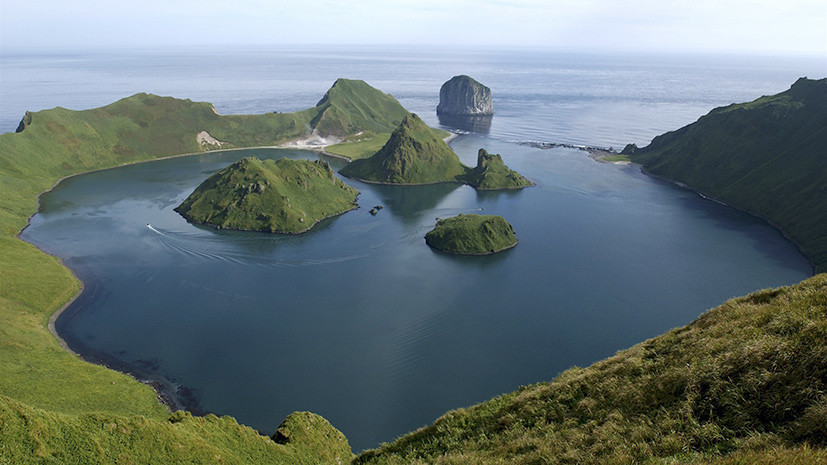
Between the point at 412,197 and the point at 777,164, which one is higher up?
the point at 777,164

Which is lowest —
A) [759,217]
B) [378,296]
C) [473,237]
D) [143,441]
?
[378,296]

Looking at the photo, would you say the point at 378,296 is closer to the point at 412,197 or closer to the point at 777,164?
the point at 412,197

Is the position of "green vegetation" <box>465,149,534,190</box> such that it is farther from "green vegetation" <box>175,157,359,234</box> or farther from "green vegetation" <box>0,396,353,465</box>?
"green vegetation" <box>0,396,353,465</box>

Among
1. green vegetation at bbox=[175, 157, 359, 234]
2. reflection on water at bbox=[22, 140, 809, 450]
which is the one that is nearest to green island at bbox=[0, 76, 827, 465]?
reflection on water at bbox=[22, 140, 809, 450]

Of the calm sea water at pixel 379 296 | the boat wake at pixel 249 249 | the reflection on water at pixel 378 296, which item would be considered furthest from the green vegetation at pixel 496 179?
the boat wake at pixel 249 249

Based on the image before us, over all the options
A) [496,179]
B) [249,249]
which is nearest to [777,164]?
[496,179]

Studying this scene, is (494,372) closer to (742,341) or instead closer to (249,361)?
(249,361)
